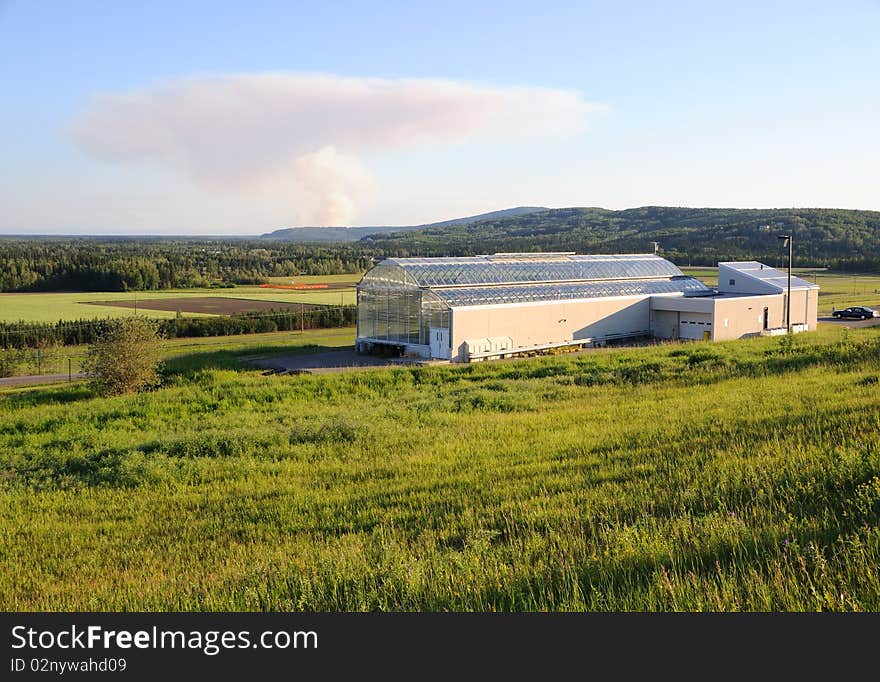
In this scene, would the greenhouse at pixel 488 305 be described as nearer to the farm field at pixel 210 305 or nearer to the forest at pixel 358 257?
the forest at pixel 358 257

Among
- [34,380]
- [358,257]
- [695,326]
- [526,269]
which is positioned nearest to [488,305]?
[526,269]

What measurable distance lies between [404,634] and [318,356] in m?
35.7

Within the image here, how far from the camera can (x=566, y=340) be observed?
135 feet

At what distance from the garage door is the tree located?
1128 inches

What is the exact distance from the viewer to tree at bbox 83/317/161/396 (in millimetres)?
29453

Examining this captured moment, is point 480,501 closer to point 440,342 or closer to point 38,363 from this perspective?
point 440,342

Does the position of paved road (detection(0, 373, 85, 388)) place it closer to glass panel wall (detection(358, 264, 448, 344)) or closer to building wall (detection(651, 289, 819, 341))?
glass panel wall (detection(358, 264, 448, 344))

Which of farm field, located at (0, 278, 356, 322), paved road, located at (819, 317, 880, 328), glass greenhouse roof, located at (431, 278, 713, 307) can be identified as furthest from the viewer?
farm field, located at (0, 278, 356, 322)

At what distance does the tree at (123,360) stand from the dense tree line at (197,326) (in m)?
13.2

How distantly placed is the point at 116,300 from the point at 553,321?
47.7 m

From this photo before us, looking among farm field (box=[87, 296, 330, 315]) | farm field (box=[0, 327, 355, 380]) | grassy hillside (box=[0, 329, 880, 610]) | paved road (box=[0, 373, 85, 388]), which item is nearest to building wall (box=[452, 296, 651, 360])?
farm field (box=[0, 327, 355, 380])

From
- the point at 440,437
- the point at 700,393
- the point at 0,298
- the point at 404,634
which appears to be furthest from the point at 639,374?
the point at 0,298

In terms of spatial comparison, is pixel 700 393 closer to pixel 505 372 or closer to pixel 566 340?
pixel 505 372

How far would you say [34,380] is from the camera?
3616 centimetres
